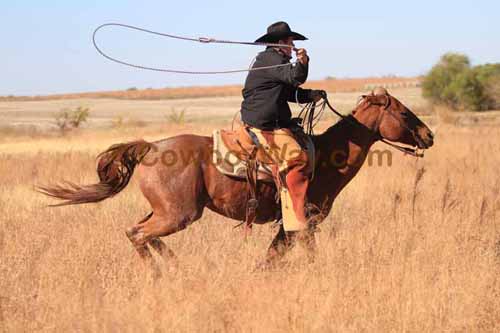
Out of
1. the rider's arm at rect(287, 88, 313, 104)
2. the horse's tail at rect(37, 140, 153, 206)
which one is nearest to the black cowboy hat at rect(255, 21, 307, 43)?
the rider's arm at rect(287, 88, 313, 104)

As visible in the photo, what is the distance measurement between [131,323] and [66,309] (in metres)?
0.57

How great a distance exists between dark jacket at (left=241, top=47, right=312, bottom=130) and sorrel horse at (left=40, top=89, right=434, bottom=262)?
0.51m

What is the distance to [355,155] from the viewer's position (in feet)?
26.4

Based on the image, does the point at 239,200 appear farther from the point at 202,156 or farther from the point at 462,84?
the point at 462,84

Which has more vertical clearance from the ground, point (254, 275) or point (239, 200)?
point (239, 200)

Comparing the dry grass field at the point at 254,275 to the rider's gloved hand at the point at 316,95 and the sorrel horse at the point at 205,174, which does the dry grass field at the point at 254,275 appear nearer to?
the sorrel horse at the point at 205,174

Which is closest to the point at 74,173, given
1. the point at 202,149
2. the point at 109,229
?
the point at 109,229

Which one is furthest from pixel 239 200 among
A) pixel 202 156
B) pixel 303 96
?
pixel 303 96

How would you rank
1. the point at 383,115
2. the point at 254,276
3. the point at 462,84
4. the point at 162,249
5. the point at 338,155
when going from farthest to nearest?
the point at 462,84 → the point at 383,115 → the point at 338,155 → the point at 162,249 → the point at 254,276

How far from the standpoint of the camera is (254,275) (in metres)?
6.78

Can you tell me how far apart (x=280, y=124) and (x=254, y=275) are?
5.59ft

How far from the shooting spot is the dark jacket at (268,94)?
7406 mm

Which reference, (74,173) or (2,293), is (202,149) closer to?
(2,293)

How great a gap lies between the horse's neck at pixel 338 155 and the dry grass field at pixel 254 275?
57 cm
